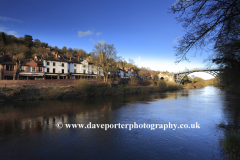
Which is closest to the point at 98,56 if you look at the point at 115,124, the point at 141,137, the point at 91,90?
the point at 91,90

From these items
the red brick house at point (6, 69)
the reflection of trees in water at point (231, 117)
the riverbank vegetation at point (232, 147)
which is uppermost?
the red brick house at point (6, 69)

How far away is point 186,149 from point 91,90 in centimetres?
2618

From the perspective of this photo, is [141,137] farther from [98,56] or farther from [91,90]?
[98,56]

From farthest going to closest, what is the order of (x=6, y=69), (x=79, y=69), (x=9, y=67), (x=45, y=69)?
(x=79, y=69)
(x=45, y=69)
(x=9, y=67)
(x=6, y=69)

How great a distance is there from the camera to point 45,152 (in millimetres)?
6930

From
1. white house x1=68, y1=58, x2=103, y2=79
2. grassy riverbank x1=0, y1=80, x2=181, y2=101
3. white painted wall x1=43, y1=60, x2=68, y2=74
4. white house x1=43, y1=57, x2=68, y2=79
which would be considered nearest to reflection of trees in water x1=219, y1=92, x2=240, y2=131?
grassy riverbank x1=0, y1=80, x2=181, y2=101

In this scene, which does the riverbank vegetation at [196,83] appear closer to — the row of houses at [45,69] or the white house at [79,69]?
the row of houses at [45,69]

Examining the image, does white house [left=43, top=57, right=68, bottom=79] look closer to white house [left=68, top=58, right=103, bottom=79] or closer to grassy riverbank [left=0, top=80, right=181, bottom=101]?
white house [left=68, top=58, right=103, bottom=79]

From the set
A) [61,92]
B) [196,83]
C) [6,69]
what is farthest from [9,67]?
[196,83]

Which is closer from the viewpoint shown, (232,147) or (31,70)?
(232,147)

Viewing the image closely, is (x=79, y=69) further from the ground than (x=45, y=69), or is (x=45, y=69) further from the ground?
(x=79, y=69)

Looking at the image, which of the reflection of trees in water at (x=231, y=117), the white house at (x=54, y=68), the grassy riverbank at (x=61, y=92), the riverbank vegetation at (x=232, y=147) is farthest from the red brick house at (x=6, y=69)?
the riverbank vegetation at (x=232, y=147)

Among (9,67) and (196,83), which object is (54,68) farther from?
(196,83)

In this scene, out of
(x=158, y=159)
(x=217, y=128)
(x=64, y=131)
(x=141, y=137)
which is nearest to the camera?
(x=158, y=159)
